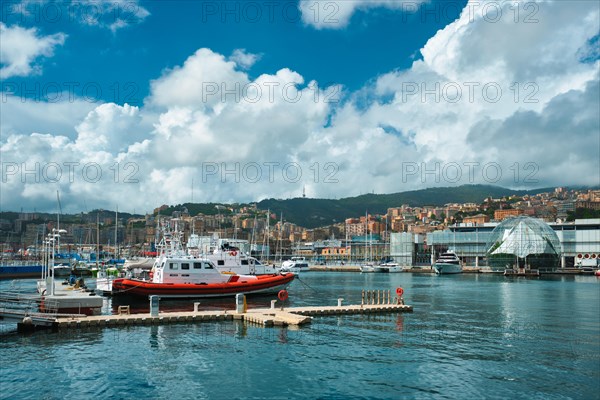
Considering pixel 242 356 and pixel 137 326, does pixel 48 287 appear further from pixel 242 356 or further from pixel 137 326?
pixel 242 356

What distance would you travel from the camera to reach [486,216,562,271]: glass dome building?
123625 mm

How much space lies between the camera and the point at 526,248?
406ft

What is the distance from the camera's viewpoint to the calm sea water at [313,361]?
59.2ft

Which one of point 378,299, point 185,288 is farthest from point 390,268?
point 378,299

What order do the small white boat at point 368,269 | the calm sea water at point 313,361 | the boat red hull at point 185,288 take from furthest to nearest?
the small white boat at point 368,269 < the boat red hull at point 185,288 < the calm sea water at point 313,361

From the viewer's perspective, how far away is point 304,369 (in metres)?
20.9

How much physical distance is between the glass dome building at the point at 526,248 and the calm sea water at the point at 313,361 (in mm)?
96655

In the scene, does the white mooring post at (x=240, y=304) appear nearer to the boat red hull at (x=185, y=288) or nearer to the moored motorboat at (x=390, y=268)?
the boat red hull at (x=185, y=288)

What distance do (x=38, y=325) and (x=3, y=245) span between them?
164585 mm

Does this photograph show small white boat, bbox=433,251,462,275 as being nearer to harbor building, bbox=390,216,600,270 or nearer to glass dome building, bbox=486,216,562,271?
glass dome building, bbox=486,216,562,271

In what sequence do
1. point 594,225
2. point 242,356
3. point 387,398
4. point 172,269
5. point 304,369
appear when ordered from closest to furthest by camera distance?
point 387,398, point 304,369, point 242,356, point 172,269, point 594,225

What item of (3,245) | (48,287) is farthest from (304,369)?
(3,245)

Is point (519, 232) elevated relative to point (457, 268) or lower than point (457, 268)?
elevated

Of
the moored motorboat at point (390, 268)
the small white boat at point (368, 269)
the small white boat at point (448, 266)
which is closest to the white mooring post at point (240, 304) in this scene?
the small white boat at point (448, 266)
